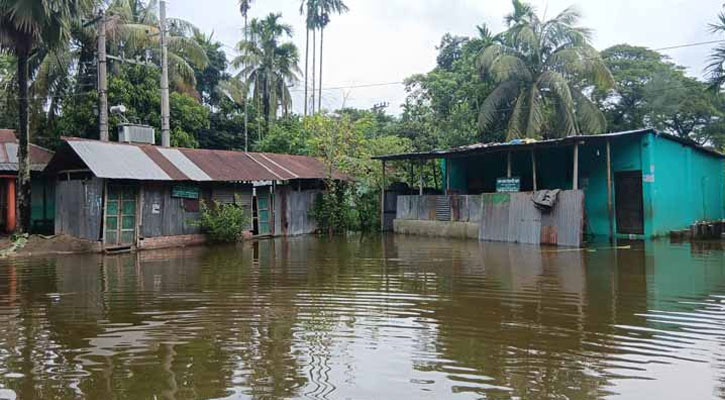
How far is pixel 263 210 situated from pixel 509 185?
8.56m

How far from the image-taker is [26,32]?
14.8 metres

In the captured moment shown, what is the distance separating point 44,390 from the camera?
14.4 ft

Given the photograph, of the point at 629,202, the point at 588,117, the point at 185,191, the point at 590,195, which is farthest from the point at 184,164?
the point at 588,117

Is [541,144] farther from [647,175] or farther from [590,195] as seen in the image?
[590,195]

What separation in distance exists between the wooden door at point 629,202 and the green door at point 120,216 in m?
14.9

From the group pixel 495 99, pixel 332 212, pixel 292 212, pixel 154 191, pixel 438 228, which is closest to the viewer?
pixel 154 191

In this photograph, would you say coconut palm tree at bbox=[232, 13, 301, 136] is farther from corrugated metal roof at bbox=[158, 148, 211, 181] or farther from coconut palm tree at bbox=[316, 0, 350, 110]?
corrugated metal roof at bbox=[158, 148, 211, 181]

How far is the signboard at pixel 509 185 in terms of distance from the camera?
1770cm

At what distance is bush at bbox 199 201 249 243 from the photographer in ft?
57.0

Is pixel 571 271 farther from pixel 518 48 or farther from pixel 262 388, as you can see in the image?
pixel 518 48

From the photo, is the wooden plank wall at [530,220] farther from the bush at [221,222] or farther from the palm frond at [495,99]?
the bush at [221,222]

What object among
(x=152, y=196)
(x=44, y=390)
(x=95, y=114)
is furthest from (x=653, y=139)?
(x=95, y=114)

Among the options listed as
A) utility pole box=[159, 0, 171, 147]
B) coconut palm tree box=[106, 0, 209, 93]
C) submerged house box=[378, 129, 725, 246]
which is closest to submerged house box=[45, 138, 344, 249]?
utility pole box=[159, 0, 171, 147]

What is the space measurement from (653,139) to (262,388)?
16167 mm
